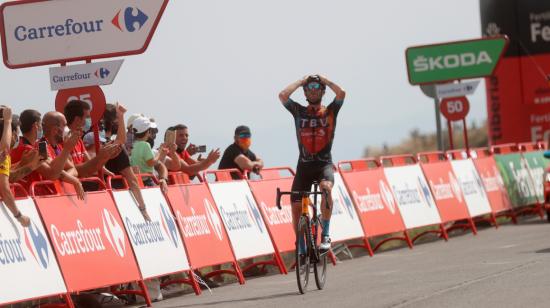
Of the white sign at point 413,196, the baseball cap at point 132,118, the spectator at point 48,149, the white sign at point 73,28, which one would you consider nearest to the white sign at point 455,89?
the white sign at point 413,196

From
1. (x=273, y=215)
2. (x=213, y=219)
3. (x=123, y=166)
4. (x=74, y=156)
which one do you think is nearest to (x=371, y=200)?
(x=273, y=215)

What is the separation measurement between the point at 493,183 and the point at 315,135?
12.8m

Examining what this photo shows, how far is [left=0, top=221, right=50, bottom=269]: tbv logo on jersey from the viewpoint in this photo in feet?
44.6

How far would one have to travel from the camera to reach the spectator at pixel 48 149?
1446 cm

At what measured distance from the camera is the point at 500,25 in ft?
124

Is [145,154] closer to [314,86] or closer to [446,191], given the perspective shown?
[314,86]

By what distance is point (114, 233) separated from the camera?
50.9 feet

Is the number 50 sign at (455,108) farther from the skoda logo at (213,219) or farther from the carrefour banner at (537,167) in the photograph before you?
the skoda logo at (213,219)

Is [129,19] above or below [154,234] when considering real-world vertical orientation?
above

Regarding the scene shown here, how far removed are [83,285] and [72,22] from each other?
3.68 meters

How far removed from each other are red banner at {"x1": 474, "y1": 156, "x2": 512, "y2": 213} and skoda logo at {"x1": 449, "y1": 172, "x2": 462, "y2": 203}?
4.75ft

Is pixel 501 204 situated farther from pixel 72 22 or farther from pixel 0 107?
pixel 0 107

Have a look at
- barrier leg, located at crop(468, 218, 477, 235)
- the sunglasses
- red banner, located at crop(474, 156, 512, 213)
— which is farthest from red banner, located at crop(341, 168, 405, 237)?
the sunglasses

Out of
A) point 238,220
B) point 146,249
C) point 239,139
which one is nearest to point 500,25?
point 239,139
